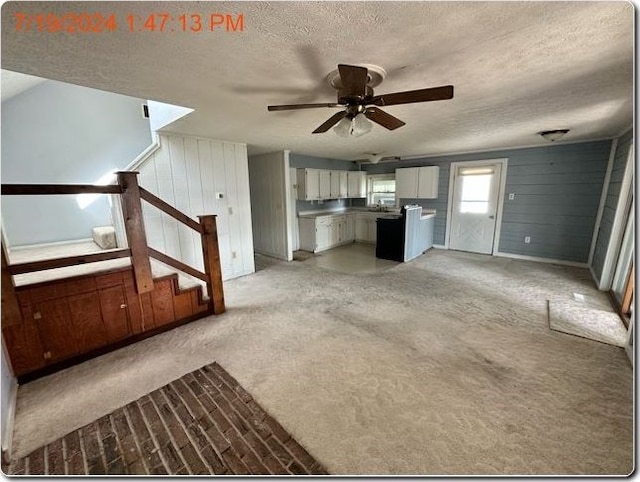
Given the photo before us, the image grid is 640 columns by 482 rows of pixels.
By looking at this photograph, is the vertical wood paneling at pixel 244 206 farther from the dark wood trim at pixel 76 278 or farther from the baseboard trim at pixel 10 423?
the baseboard trim at pixel 10 423

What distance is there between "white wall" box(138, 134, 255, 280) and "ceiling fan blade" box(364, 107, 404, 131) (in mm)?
2785

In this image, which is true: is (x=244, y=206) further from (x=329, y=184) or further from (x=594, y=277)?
(x=594, y=277)

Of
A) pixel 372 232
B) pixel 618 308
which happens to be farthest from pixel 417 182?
pixel 618 308

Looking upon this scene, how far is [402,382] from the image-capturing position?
1949mm

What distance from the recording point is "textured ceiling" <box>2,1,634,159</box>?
3.84ft

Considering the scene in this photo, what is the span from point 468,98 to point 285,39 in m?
1.79

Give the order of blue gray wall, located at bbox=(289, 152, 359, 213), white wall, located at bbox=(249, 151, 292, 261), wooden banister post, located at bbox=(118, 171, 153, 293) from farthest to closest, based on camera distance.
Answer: blue gray wall, located at bbox=(289, 152, 359, 213)
white wall, located at bbox=(249, 151, 292, 261)
wooden banister post, located at bbox=(118, 171, 153, 293)

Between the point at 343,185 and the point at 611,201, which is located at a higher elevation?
the point at 343,185

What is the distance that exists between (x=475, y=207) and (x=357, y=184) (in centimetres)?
283

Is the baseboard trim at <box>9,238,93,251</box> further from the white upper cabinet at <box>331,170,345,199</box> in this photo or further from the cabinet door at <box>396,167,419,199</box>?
the cabinet door at <box>396,167,419,199</box>

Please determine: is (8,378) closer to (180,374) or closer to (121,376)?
(121,376)

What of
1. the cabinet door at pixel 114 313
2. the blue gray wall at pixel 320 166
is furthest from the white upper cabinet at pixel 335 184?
the cabinet door at pixel 114 313

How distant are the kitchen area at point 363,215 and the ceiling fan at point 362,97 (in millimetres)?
3136

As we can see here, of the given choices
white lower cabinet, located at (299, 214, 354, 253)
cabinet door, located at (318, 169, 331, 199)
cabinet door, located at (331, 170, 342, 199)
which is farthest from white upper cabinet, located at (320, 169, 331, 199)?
white lower cabinet, located at (299, 214, 354, 253)
